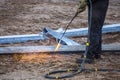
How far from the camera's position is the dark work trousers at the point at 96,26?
707cm

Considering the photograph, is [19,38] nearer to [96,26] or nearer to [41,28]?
[41,28]

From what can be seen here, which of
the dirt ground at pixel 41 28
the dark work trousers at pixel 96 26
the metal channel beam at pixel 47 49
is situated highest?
the dark work trousers at pixel 96 26

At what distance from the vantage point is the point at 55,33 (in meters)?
8.91

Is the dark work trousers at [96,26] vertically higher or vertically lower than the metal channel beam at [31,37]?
higher

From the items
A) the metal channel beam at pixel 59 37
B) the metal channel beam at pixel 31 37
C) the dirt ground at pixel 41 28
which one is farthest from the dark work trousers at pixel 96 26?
the metal channel beam at pixel 31 37

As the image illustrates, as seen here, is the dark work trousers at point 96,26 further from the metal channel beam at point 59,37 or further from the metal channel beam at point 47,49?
the metal channel beam at point 59,37

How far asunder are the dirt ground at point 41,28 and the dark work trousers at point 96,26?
234mm

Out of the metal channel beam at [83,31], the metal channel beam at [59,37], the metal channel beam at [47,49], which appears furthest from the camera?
the metal channel beam at [83,31]

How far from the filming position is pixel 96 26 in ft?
23.6

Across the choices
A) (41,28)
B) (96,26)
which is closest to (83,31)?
(41,28)

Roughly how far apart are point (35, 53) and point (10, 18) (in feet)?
14.1

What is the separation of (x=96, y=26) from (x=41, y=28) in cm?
336

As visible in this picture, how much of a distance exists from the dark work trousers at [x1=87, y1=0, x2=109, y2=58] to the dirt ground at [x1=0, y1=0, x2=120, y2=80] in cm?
23

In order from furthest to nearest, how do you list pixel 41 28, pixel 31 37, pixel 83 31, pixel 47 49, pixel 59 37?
pixel 41 28
pixel 83 31
pixel 31 37
pixel 59 37
pixel 47 49
